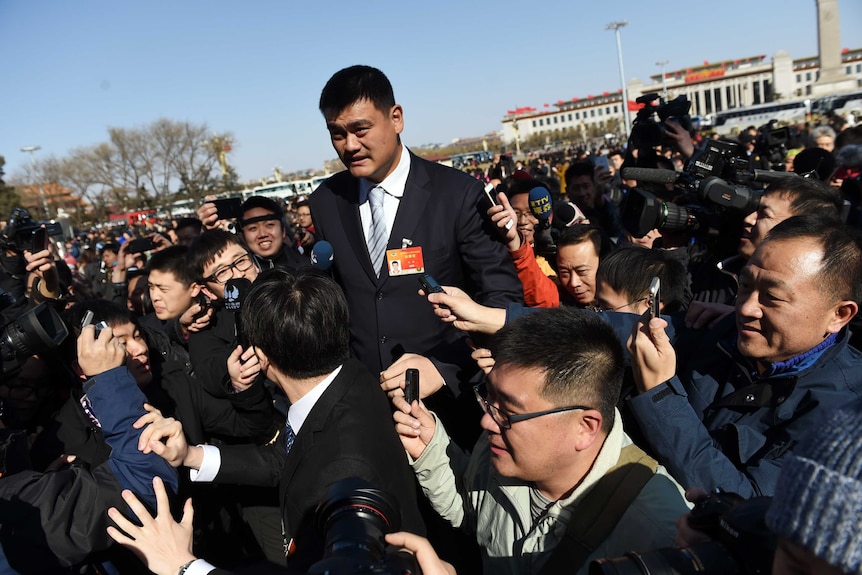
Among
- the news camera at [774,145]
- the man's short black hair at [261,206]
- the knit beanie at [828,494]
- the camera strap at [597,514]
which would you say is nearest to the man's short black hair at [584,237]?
the camera strap at [597,514]

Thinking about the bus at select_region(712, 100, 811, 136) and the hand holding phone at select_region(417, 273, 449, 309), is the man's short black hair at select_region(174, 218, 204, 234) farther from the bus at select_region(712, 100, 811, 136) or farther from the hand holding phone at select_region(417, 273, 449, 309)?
the bus at select_region(712, 100, 811, 136)

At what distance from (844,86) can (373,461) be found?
65065 millimetres

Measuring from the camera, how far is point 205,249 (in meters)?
3.35

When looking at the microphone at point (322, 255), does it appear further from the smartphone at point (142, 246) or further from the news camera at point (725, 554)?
the smartphone at point (142, 246)

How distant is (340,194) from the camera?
116 inches

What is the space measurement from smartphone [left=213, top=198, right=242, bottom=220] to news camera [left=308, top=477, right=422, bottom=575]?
3623 mm

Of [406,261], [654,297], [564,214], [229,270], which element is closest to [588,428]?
[654,297]

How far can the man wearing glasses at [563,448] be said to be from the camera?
1.62 metres

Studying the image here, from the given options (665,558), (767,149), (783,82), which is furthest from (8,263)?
(783,82)

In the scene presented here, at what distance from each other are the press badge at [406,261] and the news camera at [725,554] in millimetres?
1680

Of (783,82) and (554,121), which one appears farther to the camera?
(554,121)

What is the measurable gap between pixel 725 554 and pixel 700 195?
232cm

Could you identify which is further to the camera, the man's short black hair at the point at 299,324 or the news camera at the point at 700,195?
the news camera at the point at 700,195

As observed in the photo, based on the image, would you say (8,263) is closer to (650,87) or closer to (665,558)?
(665,558)
